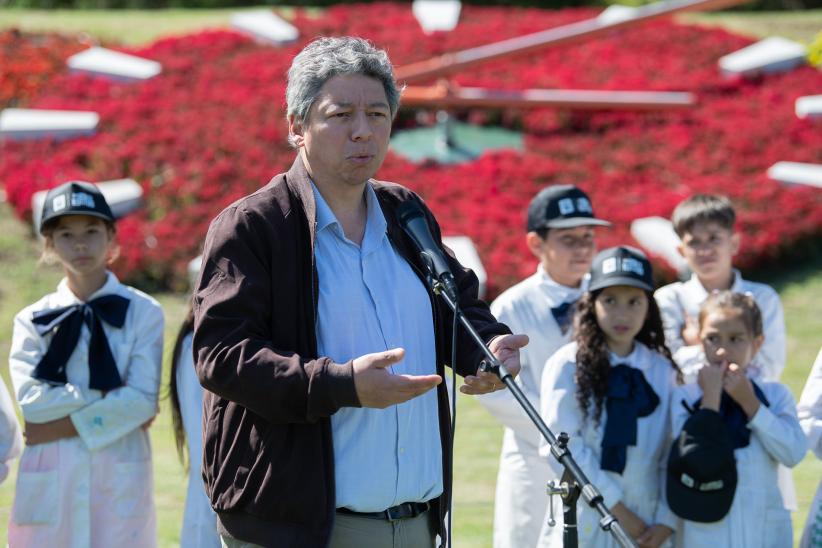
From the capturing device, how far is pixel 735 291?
4.72 m

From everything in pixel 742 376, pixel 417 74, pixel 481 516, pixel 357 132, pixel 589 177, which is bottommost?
pixel 481 516

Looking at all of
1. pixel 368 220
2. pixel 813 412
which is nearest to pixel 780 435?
pixel 813 412

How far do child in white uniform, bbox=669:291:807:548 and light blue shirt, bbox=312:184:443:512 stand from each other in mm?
1428

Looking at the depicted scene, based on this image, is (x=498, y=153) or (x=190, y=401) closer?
(x=190, y=401)

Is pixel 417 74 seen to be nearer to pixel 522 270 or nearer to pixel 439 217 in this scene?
pixel 439 217

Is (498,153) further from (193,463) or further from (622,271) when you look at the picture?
(193,463)

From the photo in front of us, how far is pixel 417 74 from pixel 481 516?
5.23m

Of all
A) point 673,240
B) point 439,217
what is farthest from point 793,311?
point 439,217

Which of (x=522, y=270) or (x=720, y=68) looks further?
(x=720, y=68)

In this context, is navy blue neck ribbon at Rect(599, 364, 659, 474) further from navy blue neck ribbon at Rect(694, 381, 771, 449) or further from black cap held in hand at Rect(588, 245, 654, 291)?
black cap held in hand at Rect(588, 245, 654, 291)

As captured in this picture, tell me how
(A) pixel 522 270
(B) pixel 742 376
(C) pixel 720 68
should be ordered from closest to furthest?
(B) pixel 742 376
(A) pixel 522 270
(C) pixel 720 68

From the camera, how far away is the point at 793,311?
801 cm

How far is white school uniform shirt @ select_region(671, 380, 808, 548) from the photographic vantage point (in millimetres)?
4160

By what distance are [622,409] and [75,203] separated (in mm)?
2065
